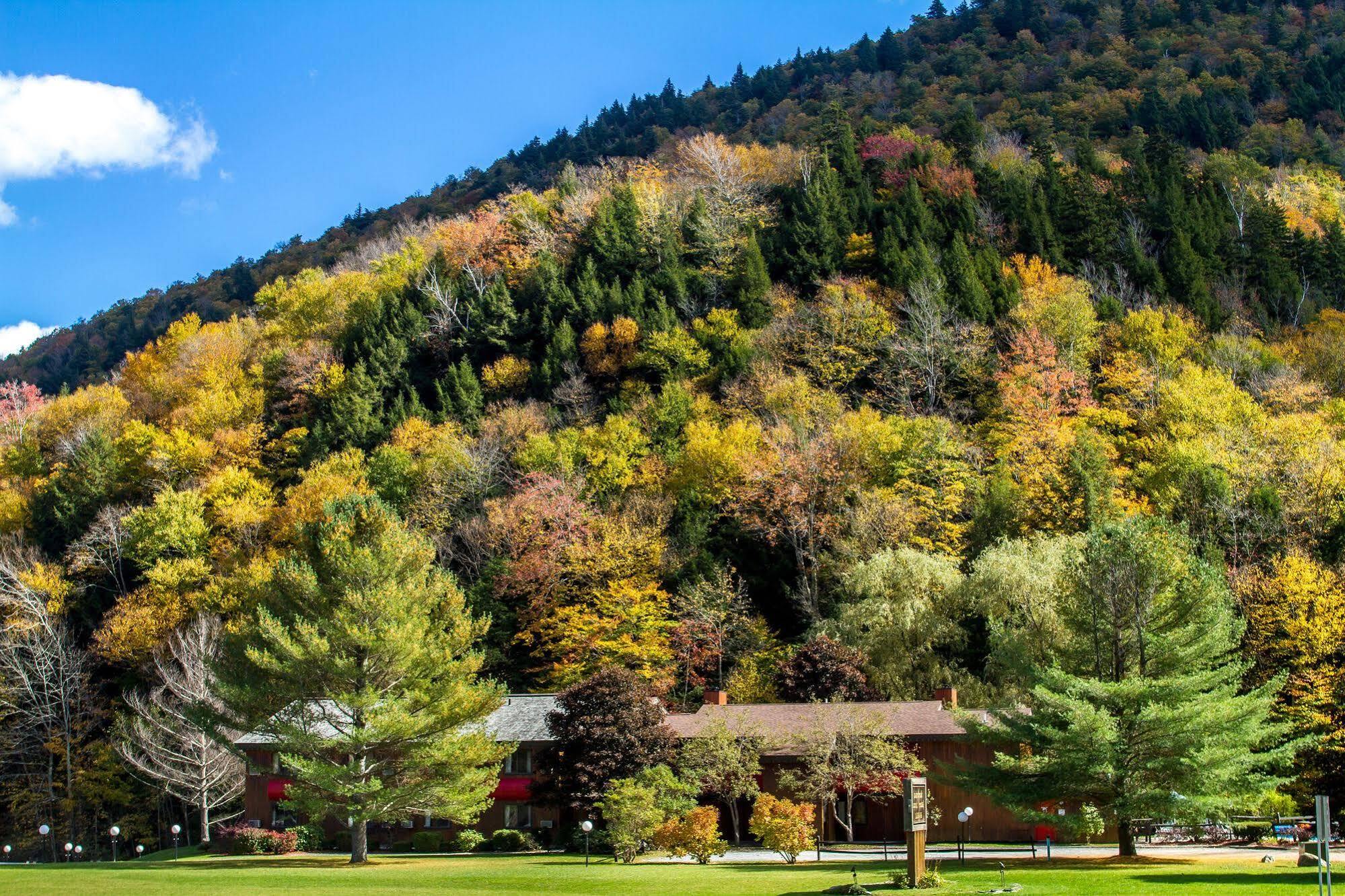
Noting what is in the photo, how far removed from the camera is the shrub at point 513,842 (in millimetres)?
44688

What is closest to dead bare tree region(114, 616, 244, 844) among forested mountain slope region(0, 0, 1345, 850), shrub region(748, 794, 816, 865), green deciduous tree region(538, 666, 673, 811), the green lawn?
forested mountain slope region(0, 0, 1345, 850)

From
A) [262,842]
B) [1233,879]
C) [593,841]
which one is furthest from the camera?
[262,842]

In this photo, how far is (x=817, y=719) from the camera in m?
41.5

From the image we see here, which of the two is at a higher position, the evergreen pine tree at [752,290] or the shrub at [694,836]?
the evergreen pine tree at [752,290]

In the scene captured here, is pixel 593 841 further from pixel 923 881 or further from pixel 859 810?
pixel 923 881

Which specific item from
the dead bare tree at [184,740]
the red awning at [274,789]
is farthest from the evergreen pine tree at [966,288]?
the red awning at [274,789]

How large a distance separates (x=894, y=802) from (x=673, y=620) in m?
16.3

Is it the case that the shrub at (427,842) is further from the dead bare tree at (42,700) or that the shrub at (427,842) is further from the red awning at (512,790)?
the dead bare tree at (42,700)

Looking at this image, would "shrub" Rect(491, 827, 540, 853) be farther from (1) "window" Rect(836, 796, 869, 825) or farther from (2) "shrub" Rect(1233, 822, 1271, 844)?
(2) "shrub" Rect(1233, 822, 1271, 844)

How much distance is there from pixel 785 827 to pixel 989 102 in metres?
107

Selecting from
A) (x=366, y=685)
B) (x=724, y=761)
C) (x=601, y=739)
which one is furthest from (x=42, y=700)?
(x=724, y=761)

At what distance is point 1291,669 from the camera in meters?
40.5

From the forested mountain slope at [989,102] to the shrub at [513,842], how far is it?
5729 cm

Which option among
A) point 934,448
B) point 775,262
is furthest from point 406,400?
point 934,448
